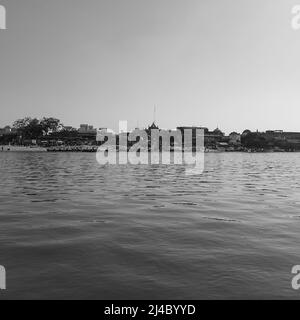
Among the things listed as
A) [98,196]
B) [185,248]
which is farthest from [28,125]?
[185,248]

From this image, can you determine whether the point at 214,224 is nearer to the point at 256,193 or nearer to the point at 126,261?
the point at 126,261

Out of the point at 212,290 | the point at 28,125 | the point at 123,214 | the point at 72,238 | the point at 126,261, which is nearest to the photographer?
the point at 212,290

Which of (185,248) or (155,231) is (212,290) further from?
(155,231)

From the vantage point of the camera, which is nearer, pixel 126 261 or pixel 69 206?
pixel 126 261

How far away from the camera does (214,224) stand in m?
14.7

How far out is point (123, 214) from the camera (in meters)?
16.8

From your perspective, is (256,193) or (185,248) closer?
(185,248)

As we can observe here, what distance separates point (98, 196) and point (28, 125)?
600ft

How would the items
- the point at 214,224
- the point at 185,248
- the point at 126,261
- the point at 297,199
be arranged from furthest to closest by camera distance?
the point at 297,199 < the point at 214,224 < the point at 185,248 < the point at 126,261


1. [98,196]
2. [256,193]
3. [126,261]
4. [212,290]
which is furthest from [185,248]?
[256,193]
